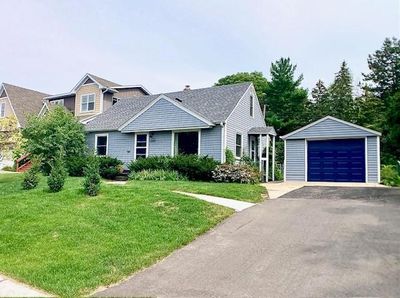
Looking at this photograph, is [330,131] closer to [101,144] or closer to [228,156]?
[228,156]

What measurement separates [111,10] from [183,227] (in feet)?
28.6

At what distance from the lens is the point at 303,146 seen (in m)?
20.5

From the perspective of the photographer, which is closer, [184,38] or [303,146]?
[184,38]

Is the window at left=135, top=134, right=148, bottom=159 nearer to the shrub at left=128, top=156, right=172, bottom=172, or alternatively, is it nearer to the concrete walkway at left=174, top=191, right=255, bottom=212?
the shrub at left=128, top=156, right=172, bottom=172

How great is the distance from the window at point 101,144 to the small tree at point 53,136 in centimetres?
95

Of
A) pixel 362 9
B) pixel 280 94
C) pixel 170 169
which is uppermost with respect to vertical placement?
pixel 280 94

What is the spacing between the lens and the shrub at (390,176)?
645 inches

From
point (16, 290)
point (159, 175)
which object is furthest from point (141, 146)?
point (16, 290)

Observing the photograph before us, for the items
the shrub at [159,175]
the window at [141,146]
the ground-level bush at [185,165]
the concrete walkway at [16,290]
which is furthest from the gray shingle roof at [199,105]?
the concrete walkway at [16,290]

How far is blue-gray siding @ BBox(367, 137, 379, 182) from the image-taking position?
1853cm

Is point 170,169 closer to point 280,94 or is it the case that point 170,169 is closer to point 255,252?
point 255,252

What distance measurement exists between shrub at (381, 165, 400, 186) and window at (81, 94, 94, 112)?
2244cm

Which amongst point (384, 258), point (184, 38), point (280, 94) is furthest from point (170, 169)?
point (280, 94)

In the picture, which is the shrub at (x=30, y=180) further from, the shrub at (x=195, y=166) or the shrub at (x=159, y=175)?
the shrub at (x=195, y=166)
